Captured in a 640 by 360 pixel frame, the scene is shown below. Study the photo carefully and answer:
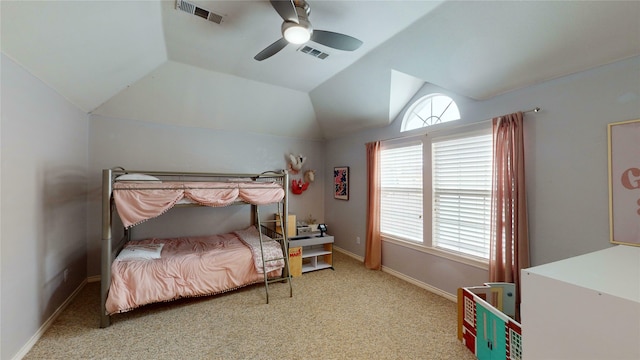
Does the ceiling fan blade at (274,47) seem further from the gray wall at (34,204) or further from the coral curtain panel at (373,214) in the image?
the coral curtain panel at (373,214)

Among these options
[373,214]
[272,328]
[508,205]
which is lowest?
[272,328]

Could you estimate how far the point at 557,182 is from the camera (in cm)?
223

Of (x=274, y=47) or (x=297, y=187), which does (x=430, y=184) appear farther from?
(x=297, y=187)

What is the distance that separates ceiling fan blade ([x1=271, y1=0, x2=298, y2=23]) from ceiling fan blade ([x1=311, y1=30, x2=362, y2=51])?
25 centimetres

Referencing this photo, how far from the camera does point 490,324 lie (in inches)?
76.0

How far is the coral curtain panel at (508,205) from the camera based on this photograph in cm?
237

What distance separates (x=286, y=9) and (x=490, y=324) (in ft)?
9.49

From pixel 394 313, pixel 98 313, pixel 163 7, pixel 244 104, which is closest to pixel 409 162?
pixel 394 313

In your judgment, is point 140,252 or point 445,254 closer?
point 140,252

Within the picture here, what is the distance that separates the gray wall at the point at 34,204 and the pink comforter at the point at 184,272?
1.94 ft

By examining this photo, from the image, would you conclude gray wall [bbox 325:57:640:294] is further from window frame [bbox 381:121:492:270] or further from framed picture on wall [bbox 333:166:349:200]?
framed picture on wall [bbox 333:166:349:200]

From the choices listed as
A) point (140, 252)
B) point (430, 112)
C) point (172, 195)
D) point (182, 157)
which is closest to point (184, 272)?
point (140, 252)

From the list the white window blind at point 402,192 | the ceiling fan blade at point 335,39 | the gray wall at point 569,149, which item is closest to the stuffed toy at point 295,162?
the white window blind at point 402,192

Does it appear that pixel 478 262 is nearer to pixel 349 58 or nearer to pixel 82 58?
pixel 349 58
